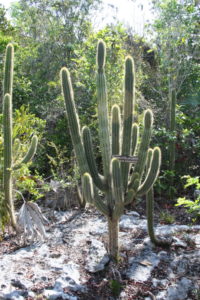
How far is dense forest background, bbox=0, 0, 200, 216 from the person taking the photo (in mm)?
7418

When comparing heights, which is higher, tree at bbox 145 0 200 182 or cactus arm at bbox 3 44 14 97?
tree at bbox 145 0 200 182

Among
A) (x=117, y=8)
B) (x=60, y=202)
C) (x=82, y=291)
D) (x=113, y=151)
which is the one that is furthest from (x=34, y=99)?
(x=82, y=291)

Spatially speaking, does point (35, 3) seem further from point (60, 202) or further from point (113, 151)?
point (113, 151)

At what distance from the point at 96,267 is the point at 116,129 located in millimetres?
1557

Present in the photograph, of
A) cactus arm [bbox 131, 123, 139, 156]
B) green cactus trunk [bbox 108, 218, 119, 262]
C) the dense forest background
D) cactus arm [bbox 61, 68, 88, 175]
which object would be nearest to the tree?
the dense forest background

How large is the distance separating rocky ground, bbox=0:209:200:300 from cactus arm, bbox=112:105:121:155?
3.79 ft

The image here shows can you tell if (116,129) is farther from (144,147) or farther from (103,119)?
(144,147)

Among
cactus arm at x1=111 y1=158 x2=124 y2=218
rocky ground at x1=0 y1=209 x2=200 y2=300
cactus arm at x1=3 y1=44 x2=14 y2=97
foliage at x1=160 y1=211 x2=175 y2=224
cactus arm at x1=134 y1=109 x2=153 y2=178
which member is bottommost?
rocky ground at x1=0 y1=209 x2=200 y2=300

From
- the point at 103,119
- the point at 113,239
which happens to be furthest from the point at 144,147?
the point at 113,239

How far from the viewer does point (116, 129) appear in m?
4.07

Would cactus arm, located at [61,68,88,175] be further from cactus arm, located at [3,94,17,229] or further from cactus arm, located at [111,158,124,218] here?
cactus arm, located at [3,94,17,229]

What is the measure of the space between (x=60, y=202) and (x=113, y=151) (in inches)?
102

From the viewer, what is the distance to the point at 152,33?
400 inches

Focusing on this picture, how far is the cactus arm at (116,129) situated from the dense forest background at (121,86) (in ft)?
5.46
